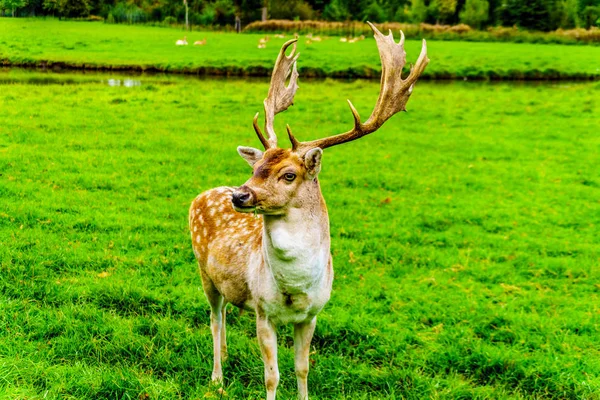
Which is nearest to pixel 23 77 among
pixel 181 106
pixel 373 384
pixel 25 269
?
pixel 181 106

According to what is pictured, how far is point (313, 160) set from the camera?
11.0 ft

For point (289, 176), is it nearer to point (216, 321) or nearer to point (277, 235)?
point (277, 235)

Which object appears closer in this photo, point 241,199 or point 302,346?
point 241,199

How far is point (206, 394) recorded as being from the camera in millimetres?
4098

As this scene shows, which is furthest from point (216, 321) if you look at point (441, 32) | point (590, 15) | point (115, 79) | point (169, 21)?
point (590, 15)

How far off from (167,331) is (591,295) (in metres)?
4.40

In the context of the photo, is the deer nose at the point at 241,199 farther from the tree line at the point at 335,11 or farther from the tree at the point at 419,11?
the tree at the point at 419,11

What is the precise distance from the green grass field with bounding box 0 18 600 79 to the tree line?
13.2 m

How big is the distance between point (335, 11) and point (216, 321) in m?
62.4

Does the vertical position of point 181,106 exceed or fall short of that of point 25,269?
it exceeds it

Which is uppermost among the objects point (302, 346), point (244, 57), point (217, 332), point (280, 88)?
point (244, 57)

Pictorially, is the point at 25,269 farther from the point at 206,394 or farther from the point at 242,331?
the point at 206,394

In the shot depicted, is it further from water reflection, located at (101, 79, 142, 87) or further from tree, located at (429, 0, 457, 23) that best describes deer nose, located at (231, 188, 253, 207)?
tree, located at (429, 0, 457, 23)

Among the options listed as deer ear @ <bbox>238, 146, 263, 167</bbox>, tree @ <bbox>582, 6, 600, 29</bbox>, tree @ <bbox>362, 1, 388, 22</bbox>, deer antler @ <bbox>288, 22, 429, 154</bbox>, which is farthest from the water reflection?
tree @ <bbox>582, 6, 600, 29</bbox>
